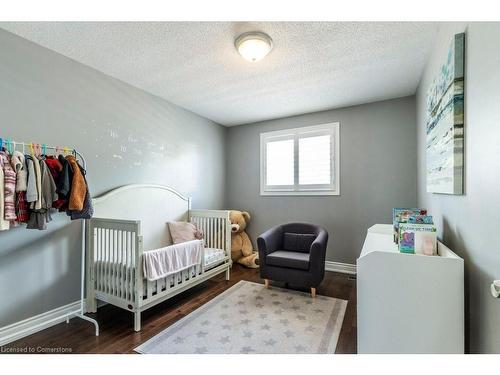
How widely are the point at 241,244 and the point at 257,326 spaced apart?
Result: 188cm

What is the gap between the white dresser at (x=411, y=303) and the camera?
3.86ft

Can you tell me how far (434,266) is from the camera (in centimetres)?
122

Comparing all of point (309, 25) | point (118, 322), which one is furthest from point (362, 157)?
point (118, 322)

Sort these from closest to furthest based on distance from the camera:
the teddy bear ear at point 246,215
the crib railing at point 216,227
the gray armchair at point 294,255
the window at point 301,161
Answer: the gray armchair at point 294,255
the crib railing at point 216,227
the window at point 301,161
the teddy bear ear at point 246,215

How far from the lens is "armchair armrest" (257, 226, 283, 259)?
2777 millimetres

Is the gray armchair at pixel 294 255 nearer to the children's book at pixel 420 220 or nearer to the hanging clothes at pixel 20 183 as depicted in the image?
the children's book at pixel 420 220

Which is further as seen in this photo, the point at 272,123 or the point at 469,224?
the point at 272,123

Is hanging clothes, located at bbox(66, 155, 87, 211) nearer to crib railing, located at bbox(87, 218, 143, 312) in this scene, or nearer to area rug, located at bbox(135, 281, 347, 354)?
crib railing, located at bbox(87, 218, 143, 312)

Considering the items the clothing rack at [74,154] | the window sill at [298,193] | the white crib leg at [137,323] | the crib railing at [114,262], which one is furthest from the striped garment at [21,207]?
the window sill at [298,193]

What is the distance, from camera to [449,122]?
1406 millimetres

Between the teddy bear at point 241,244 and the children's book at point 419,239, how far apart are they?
246 centimetres

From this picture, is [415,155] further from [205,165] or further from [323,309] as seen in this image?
[205,165]

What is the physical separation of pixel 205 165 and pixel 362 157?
241cm

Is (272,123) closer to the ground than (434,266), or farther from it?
farther from it
